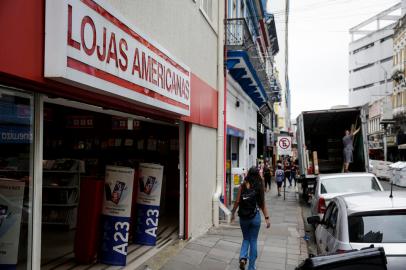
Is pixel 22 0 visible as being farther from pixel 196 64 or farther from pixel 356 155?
pixel 356 155

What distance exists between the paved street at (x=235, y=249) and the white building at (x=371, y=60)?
2955 inches

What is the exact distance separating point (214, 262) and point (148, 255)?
1193 mm

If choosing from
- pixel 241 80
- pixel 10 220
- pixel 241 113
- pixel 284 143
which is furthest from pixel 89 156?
pixel 284 143

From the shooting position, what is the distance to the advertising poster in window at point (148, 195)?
8547 mm

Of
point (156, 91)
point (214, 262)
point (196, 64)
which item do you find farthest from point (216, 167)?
point (156, 91)

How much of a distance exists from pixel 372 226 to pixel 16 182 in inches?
157

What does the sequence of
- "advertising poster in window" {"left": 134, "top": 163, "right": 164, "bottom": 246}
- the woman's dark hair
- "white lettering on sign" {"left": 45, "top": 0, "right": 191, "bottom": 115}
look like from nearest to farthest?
"white lettering on sign" {"left": 45, "top": 0, "right": 191, "bottom": 115} < the woman's dark hair < "advertising poster in window" {"left": 134, "top": 163, "right": 164, "bottom": 246}

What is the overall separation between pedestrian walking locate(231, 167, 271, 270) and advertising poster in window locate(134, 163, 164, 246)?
170 cm

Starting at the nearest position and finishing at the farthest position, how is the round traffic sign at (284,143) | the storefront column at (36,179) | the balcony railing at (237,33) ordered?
1. the storefront column at (36,179)
2. the balcony railing at (237,33)
3. the round traffic sign at (284,143)

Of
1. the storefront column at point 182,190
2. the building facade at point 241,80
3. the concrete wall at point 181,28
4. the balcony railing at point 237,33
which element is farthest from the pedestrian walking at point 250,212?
the balcony railing at point 237,33

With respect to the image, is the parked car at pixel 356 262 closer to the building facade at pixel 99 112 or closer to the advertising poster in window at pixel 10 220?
the building facade at pixel 99 112

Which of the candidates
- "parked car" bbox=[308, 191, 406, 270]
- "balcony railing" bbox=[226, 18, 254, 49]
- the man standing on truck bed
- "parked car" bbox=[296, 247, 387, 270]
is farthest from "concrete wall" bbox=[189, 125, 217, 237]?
the man standing on truck bed

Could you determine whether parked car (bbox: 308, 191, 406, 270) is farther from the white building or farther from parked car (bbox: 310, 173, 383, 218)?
the white building

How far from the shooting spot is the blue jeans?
7.45m
